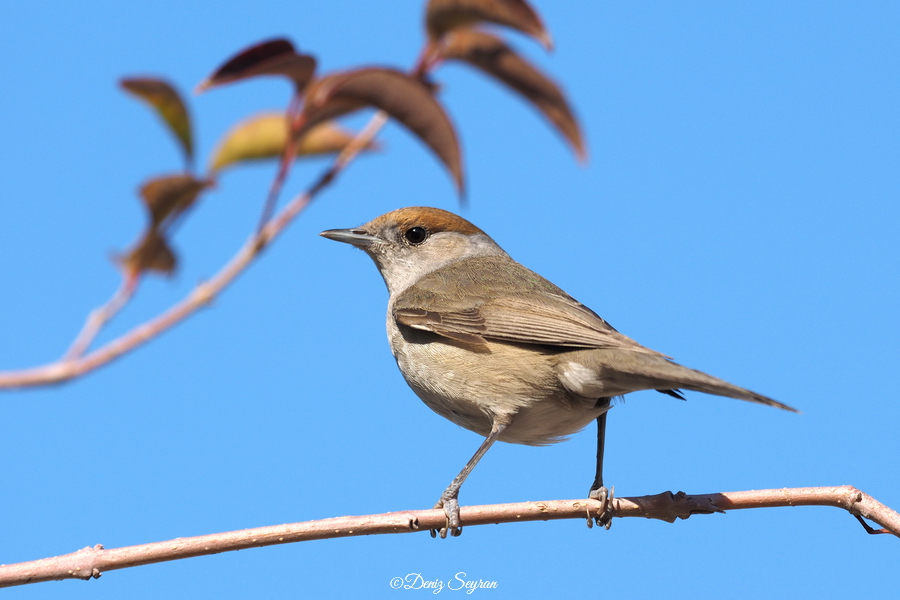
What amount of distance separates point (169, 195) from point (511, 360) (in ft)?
11.1

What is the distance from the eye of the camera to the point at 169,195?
1942 mm

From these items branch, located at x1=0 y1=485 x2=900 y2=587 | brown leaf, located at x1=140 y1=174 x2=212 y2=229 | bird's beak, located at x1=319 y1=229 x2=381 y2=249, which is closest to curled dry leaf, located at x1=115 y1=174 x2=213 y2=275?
brown leaf, located at x1=140 y1=174 x2=212 y2=229

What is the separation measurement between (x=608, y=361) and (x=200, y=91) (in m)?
3.21

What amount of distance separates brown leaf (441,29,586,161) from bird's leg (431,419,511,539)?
2.85 meters

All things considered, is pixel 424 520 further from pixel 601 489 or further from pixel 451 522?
pixel 601 489

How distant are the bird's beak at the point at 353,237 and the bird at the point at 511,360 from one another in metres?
0.01

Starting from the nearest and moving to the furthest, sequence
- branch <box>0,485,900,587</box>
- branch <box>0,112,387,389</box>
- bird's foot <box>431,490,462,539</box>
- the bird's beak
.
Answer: branch <box>0,112,387,389</box> < branch <box>0,485,900,587</box> < bird's foot <box>431,490,462,539</box> < the bird's beak

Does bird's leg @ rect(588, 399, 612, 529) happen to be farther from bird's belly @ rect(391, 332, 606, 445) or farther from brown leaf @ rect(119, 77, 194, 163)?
brown leaf @ rect(119, 77, 194, 163)

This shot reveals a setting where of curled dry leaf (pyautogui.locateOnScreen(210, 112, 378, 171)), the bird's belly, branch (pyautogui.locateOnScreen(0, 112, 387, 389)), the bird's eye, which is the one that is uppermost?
the bird's eye

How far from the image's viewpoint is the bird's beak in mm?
6119

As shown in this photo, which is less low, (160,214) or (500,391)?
(500,391)

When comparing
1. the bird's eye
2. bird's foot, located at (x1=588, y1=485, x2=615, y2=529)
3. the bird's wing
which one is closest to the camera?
bird's foot, located at (x1=588, y1=485, x2=615, y2=529)

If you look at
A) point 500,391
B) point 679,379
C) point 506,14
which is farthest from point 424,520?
point 506,14

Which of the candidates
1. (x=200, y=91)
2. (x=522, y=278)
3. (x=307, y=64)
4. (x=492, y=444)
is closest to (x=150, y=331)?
(x=200, y=91)
